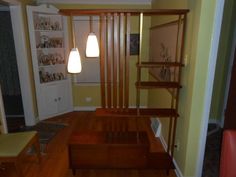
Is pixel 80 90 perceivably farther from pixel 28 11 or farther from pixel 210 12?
pixel 210 12

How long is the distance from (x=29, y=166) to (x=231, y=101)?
9.79 ft

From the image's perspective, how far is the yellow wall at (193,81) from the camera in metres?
1.74

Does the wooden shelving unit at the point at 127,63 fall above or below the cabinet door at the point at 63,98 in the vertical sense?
above

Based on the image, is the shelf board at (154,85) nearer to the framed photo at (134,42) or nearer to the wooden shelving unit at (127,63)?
the wooden shelving unit at (127,63)

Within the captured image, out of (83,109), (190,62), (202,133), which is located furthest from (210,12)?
(83,109)

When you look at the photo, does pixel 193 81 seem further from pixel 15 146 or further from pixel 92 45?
pixel 15 146

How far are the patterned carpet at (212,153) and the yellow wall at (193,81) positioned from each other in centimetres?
34

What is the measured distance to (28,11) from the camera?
10.6ft

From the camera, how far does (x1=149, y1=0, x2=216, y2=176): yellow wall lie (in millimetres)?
1741

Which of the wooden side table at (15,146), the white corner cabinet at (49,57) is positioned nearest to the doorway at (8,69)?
the white corner cabinet at (49,57)

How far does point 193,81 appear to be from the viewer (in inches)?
74.1

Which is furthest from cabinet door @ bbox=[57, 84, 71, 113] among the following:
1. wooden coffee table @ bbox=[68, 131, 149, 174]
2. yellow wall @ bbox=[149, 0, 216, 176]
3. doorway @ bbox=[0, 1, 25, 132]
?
yellow wall @ bbox=[149, 0, 216, 176]

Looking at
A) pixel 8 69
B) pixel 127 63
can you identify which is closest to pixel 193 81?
pixel 127 63

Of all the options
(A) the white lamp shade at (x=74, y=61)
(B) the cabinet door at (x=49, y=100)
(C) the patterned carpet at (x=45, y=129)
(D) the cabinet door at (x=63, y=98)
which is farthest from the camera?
(D) the cabinet door at (x=63, y=98)
